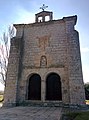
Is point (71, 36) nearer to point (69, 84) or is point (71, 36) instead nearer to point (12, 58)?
point (69, 84)

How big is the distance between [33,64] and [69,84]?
3478 millimetres

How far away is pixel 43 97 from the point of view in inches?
394

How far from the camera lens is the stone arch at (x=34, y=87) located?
10484 millimetres

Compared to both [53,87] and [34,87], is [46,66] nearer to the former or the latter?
[53,87]

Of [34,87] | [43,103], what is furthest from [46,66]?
[43,103]

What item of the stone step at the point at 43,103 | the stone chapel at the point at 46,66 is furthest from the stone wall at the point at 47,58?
the stone step at the point at 43,103

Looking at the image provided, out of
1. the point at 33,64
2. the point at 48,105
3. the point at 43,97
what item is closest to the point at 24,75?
the point at 33,64

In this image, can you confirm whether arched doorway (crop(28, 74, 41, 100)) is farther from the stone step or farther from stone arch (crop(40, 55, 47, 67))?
stone arch (crop(40, 55, 47, 67))

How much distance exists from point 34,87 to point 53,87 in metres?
1.59

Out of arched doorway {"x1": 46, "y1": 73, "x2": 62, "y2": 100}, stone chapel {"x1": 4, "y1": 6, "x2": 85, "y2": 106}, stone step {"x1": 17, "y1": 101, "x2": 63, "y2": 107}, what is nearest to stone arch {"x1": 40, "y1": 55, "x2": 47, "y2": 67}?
stone chapel {"x1": 4, "y1": 6, "x2": 85, "y2": 106}

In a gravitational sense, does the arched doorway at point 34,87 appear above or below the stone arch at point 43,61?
below

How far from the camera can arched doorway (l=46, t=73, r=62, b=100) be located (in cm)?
1009

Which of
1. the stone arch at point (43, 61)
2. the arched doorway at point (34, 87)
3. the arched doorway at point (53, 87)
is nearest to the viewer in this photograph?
the arched doorway at point (53, 87)

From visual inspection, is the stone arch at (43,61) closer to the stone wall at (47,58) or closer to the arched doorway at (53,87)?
the stone wall at (47,58)
